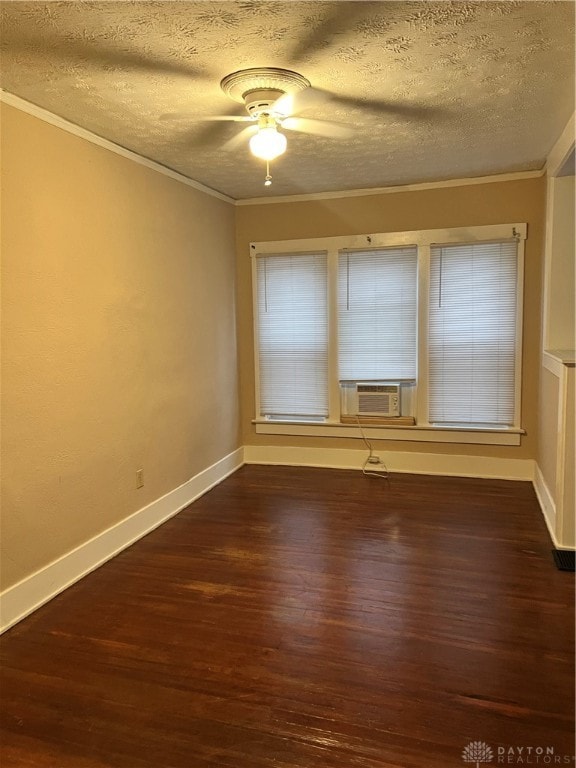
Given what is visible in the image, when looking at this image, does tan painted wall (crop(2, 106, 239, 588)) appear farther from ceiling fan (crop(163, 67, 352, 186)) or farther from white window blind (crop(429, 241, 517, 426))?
white window blind (crop(429, 241, 517, 426))

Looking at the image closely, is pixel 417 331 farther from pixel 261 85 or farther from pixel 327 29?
pixel 327 29

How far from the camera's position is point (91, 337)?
3.08 meters

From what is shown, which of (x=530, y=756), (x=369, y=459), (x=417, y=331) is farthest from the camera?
(x=369, y=459)

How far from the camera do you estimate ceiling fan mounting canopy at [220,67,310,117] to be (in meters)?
2.32

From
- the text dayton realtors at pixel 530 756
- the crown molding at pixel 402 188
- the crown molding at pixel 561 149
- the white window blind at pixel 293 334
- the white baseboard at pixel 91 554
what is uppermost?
the crown molding at pixel 402 188

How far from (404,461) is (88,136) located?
3.52 meters

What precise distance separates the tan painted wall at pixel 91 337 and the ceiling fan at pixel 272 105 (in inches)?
29.2

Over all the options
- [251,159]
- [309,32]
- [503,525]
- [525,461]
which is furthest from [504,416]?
[309,32]

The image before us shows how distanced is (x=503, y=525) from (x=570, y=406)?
98 cm

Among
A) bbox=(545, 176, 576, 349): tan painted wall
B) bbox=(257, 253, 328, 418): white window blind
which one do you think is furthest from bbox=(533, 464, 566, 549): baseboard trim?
bbox=(257, 253, 328, 418): white window blind

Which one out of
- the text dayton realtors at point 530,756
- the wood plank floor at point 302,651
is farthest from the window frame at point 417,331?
the text dayton realtors at point 530,756

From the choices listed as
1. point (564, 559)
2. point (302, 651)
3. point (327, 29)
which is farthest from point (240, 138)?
point (564, 559)

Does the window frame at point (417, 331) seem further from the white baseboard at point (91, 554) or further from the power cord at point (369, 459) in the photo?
the white baseboard at point (91, 554)

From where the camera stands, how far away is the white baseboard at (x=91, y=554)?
2598mm
